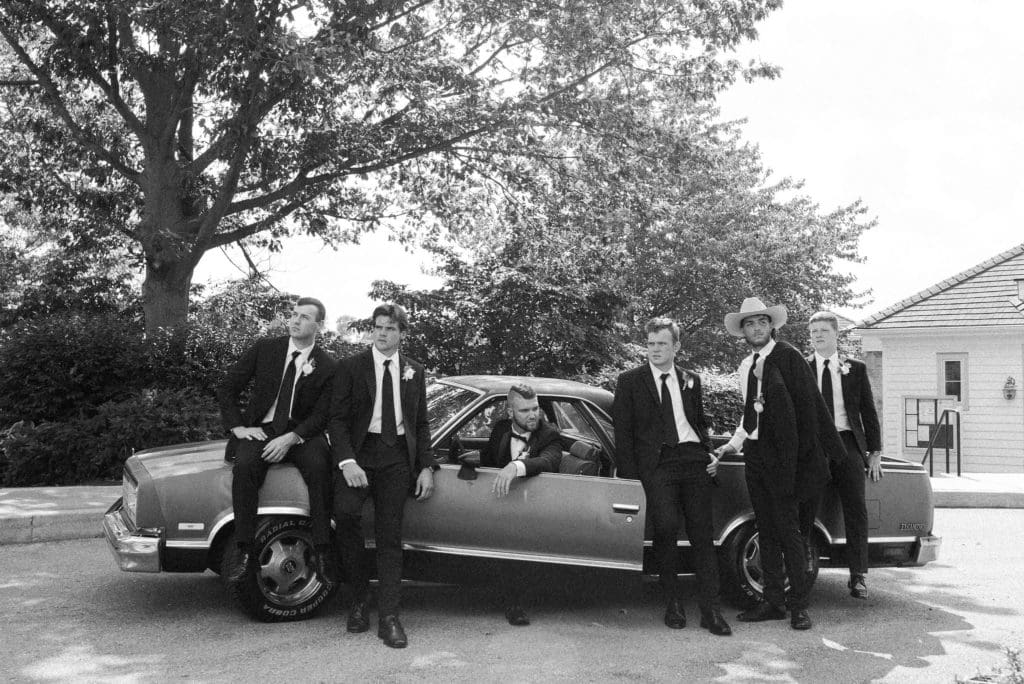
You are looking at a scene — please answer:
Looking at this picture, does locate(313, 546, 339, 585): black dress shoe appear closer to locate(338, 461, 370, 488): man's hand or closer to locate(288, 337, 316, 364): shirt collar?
locate(338, 461, 370, 488): man's hand

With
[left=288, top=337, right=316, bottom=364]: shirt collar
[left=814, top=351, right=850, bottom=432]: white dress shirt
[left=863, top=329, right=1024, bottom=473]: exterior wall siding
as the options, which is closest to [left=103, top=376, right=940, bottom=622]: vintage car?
[left=814, top=351, right=850, bottom=432]: white dress shirt

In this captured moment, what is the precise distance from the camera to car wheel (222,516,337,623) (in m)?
5.45

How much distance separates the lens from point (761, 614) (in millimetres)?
5926

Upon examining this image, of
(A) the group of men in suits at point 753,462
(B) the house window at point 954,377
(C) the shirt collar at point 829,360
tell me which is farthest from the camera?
(B) the house window at point 954,377

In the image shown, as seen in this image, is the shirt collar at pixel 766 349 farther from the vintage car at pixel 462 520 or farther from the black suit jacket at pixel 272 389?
the black suit jacket at pixel 272 389

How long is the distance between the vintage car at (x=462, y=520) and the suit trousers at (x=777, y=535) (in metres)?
0.22

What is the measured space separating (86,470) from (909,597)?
8.88 metres

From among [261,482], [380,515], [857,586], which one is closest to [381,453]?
[380,515]

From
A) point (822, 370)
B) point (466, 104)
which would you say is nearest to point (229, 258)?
point (466, 104)

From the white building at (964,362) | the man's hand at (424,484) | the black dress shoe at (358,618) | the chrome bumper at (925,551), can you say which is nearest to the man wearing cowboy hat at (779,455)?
the chrome bumper at (925,551)

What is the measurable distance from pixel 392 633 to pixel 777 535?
232cm

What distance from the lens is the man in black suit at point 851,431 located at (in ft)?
20.2

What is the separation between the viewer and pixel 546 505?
570 centimetres

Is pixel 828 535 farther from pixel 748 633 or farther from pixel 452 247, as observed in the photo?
pixel 452 247
